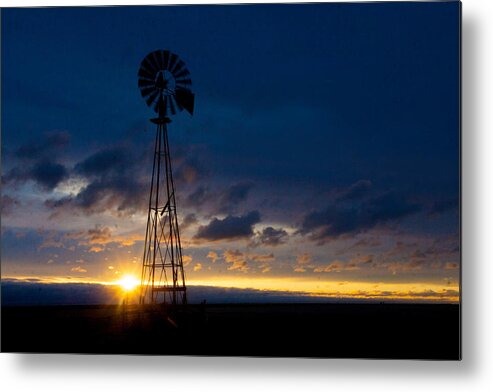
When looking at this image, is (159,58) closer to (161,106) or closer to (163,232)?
(161,106)

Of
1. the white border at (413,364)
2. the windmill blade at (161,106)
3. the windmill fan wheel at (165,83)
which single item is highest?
the windmill fan wheel at (165,83)

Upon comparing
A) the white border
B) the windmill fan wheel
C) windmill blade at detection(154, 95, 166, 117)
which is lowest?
the white border

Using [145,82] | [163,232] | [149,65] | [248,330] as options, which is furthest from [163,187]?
[248,330]

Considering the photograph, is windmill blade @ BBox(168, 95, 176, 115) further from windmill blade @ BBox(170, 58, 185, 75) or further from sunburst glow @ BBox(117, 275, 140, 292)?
sunburst glow @ BBox(117, 275, 140, 292)

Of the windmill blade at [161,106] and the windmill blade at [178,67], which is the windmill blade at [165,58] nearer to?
the windmill blade at [178,67]

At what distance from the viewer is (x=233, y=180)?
6148 millimetres

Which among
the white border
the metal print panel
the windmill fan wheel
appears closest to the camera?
the white border

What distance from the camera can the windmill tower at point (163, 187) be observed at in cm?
619

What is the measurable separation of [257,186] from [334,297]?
33.7 inches

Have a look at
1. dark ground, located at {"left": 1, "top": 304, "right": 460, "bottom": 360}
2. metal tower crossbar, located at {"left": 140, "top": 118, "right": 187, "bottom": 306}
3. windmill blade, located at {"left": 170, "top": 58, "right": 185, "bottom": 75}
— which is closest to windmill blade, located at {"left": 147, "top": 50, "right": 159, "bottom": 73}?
windmill blade, located at {"left": 170, "top": 58, "right": 185, "bottom": 75}

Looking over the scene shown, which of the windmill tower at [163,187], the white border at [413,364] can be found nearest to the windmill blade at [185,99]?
the windmill tower at [163,187]

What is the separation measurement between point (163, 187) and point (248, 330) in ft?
3.51

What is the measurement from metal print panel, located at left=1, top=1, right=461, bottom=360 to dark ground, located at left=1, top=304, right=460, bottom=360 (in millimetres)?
12

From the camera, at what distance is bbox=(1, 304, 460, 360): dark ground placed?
19.6 feet
